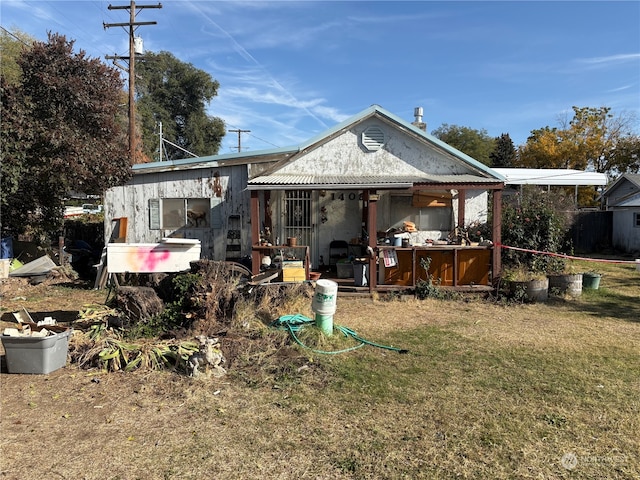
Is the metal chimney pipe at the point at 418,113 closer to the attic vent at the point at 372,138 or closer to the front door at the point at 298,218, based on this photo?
the attic vent at the point at 372,138

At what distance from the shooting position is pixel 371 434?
12.4 feet

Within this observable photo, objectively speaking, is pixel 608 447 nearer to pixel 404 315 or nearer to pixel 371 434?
pixel 371 434

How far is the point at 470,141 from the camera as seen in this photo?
4828cm

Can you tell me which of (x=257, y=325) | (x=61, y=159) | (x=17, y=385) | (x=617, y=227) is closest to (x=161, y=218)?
(x=61, y=159)

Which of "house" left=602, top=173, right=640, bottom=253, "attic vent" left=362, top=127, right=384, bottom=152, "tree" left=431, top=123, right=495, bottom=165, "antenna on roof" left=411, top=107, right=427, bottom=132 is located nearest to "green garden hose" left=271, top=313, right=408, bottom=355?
"attic vent" left=362, top=127, right=384, bottom=152

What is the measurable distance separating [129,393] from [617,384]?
5.39 meters

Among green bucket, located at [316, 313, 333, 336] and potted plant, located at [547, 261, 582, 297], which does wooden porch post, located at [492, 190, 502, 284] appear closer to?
potted plant, located at [547, 261, 582, 297]

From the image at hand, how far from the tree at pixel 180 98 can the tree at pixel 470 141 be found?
25721 millimetres

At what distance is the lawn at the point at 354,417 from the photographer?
10.9ft

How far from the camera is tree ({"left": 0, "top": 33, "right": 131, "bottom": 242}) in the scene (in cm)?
920

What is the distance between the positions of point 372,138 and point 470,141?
4088 centimetres

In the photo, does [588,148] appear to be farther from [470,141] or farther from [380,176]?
[380,176]

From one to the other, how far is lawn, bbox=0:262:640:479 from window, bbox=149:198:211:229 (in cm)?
643

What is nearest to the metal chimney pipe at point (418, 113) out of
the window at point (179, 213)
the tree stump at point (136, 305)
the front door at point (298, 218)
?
the front door at point (298, 218)
